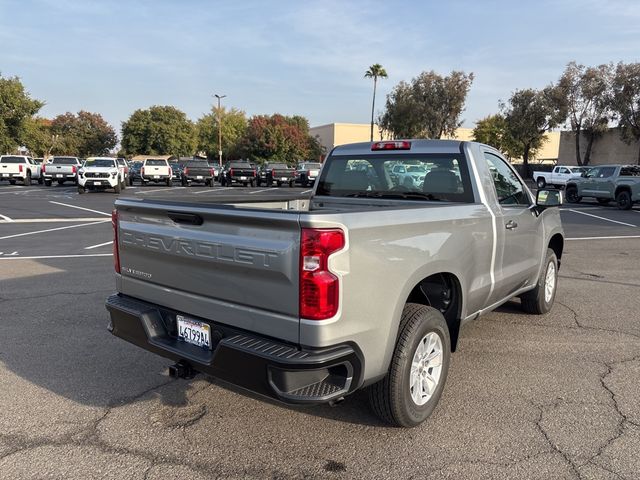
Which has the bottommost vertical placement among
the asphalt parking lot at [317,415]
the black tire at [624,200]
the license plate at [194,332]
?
the asphalt parking lot at [317,415]

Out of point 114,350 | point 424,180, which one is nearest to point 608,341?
point 424,180

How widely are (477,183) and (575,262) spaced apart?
19.9ft

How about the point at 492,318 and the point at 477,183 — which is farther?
the point at 492,318

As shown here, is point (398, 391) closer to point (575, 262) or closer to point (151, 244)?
point (151, 244)

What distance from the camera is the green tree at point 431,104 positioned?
49594mm

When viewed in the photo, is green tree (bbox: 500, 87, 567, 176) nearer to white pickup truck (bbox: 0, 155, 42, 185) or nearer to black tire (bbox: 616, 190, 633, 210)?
black tire (bbox: 616, 190, 633, 210)

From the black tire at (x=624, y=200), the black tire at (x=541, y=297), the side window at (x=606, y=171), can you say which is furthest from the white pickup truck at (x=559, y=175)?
the black tire at (x=541, y=297)

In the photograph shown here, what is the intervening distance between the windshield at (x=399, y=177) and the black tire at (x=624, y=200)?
18614 mm

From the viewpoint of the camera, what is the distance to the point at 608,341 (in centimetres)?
504

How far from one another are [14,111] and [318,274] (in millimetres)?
49378

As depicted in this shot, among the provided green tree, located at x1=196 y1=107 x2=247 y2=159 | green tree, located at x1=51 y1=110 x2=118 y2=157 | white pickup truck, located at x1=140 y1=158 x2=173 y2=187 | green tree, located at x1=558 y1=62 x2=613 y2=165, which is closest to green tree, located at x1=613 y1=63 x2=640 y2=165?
green tree, located at x1=558 y1=62 x2=613 y2=165

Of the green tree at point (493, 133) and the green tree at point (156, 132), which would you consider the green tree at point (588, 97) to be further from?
the green tree at point (156, 132)

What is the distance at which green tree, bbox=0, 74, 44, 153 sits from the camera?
42.6 meters

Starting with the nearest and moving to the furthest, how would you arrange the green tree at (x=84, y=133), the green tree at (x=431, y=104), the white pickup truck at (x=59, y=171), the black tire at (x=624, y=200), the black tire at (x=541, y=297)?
the black tire at (x=541, y=297) < the black tire at (x=624, y=200) < the white pickup truck at (x=59, y=171) < the green tree at (x=431, y=104) < the green tree at (x=84, y=133)
